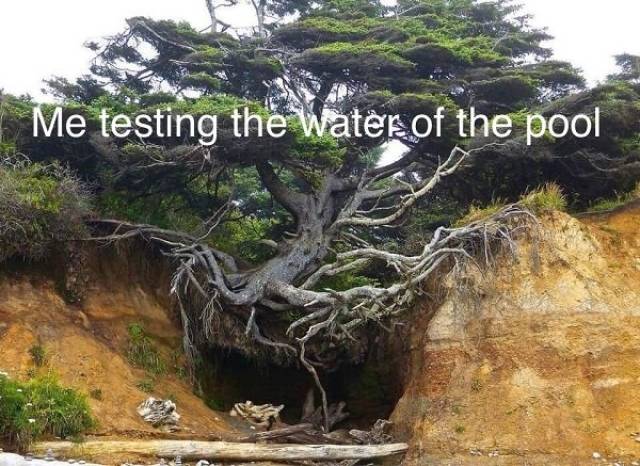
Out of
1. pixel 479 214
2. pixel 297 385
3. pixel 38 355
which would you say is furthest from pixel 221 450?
pixel 479 214

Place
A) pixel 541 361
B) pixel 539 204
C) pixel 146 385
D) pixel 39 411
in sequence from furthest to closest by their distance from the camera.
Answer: pixel 539 204, pixel 146 385, pixel 541 361, pixel 39 411

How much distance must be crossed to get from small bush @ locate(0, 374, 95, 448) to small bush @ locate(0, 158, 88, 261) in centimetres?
312

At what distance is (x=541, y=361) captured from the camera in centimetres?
1144

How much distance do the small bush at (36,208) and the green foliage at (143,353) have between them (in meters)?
2.35

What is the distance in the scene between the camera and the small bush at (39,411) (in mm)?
8812

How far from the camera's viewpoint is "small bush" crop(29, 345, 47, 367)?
37.4 feet

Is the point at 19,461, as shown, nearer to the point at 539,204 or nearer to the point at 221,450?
the point at 221,450

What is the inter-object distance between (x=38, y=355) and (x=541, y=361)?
353 inches

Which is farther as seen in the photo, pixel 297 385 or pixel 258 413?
pixel 297 385

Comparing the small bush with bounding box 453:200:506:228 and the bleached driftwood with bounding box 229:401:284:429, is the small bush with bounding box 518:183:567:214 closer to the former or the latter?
the small bush with bounding box 453:200:506:228

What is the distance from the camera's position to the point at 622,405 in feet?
35.3

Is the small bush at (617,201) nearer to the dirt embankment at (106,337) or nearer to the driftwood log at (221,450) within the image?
the driftwood log at (221,450)

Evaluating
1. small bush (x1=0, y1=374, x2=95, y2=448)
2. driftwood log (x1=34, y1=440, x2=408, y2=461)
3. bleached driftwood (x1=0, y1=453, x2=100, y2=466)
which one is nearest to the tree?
driftwood log (x1=34, y1=440, x2=408, y2=461)

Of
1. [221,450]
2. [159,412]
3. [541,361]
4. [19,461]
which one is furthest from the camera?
[541,361]
